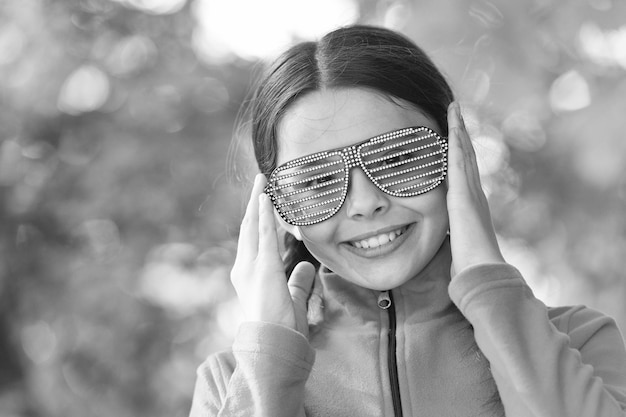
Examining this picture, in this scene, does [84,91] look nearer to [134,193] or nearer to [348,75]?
[134,193]

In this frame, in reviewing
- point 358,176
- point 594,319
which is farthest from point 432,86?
point 594,319

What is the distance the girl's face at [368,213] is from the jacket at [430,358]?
4.8 inches

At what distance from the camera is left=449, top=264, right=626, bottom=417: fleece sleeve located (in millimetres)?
1730

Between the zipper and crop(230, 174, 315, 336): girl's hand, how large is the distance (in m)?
0.20

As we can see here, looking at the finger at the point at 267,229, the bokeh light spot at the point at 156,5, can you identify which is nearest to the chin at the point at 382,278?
the finger at the point at 267,229

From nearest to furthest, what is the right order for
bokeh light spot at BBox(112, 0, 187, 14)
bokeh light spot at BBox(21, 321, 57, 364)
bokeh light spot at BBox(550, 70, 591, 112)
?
bokeh light spot at BBox(550, 70, 591, 112) < bokeh light spot at BBox(21, 321, 57, 364) < bokeh light spot at BBox(112, 0, 187, 14)

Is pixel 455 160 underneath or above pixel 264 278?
above

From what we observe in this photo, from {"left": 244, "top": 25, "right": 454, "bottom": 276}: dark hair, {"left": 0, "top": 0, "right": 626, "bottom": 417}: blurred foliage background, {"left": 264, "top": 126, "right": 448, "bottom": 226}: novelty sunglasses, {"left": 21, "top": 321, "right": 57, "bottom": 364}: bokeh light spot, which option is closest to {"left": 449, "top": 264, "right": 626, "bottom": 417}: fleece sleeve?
{"left": 264, "top": 126, "right": 448, "bottom": 226}: novelty sunglasses

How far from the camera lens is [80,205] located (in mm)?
4328

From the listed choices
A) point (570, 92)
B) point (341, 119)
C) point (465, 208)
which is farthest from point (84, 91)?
point (465, 208)

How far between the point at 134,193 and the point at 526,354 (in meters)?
2.92

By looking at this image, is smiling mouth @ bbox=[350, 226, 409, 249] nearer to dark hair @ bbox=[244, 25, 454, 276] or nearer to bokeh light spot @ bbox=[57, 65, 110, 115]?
dark hair @ bbox=[244, 25, 454, 276]

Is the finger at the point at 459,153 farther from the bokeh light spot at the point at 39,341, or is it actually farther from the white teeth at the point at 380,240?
the bokeh light spot at the point at 39,341

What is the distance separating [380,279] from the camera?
202cm
